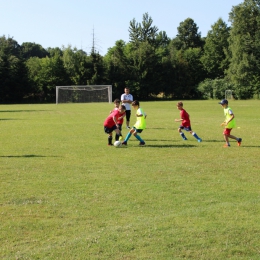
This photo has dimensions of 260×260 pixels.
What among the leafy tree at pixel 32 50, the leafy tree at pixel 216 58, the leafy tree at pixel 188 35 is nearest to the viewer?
the leafy tree at pixel 216 58

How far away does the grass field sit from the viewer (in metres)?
5.36

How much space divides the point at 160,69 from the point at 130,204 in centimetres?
7053

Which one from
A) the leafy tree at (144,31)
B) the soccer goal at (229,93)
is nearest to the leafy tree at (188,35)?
the leafy tree at (144,31)

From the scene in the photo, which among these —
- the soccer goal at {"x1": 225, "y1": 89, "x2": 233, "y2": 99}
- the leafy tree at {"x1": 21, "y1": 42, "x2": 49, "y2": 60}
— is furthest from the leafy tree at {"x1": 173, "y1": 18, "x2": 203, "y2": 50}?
the leafy tree at {"x1": 21, "y1": 42, "x2": 49, "y2": 60}

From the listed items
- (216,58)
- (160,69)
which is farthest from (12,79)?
(216,58)

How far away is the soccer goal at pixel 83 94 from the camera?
63375 millimetres

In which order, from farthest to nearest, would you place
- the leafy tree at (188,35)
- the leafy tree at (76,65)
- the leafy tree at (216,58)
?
the leafy tree at (188,35) < the leafy tree at (216,58) < the leafy tree at (76,65)

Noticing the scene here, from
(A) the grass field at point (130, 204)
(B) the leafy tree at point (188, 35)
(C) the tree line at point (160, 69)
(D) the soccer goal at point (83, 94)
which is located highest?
(B) the leafy tree at point (188, 35)

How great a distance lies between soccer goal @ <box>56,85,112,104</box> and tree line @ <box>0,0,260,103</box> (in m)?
6.80

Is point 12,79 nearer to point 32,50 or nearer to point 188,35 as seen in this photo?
point 188,35

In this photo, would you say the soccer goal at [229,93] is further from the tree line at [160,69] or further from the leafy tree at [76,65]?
the leafy tree at [76,65]

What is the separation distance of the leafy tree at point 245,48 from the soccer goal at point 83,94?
65.9ft

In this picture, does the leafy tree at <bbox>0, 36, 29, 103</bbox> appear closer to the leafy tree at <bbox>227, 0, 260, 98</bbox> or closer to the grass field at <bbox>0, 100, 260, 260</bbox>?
the leafy tree at <bbox>227, 0, 260, 98</bbox>

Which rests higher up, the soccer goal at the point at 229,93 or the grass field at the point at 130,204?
the soccer goal at the point at 229,93
